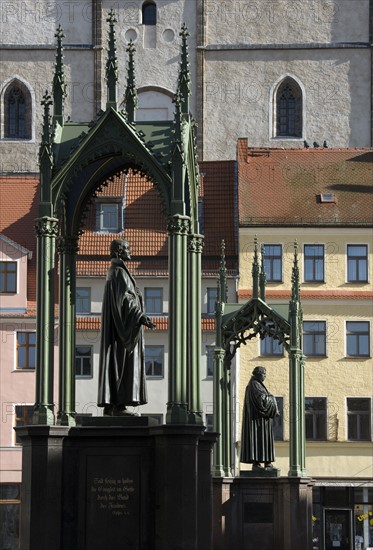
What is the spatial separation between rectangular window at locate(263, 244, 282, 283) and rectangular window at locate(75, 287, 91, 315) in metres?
5.69

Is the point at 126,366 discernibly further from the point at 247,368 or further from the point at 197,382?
the point at 247,368

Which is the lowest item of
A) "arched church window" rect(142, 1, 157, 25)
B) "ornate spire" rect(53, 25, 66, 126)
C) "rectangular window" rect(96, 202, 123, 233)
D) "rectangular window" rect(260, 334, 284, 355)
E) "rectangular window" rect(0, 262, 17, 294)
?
"rectangular window" rect(260, 334, 284, 355)

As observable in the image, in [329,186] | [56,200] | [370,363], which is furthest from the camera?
[329,186]

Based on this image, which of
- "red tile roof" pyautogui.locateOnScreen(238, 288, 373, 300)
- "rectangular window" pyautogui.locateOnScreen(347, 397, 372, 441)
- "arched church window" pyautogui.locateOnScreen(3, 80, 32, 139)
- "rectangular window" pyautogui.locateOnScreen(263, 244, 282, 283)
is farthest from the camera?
"arched church window" pyautogui.locateOnScreen(3, 80, 32, 139)

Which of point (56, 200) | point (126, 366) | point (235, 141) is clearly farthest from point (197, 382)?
point (235, 141)

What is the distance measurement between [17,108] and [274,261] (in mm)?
16395

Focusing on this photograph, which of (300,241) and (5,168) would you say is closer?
(300,241)

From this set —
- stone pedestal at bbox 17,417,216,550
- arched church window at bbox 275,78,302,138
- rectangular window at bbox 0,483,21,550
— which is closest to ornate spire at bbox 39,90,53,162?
stone pedestal at bbox 17,417,216,550

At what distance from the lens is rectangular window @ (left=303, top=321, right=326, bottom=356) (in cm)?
5191

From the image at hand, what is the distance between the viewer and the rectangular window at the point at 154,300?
51969mm

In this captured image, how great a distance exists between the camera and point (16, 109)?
212 ft

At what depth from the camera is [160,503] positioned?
1845 centimetres

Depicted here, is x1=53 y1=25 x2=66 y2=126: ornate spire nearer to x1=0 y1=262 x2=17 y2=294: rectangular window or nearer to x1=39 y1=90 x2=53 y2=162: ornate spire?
x1=39 y1=90 x2=53 y2=162: ornate spire

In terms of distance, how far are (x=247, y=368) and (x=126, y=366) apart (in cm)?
3298
